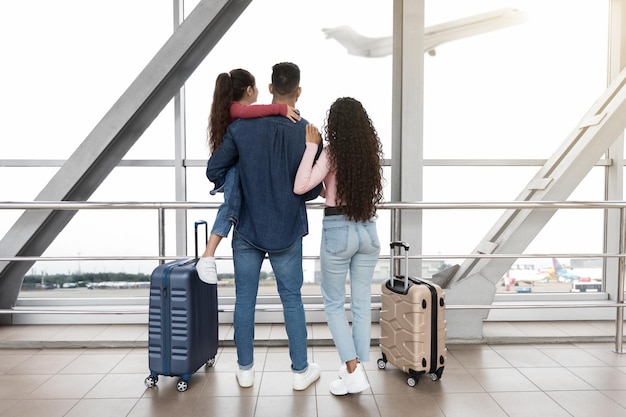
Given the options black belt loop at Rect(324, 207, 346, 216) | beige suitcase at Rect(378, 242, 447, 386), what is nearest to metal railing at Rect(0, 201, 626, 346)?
beige suitcase at Rect(378, 242, 447, 386)

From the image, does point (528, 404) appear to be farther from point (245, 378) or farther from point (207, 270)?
point (207, 270)

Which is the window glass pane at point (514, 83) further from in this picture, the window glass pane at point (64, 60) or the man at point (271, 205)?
the window glass pane at point (64, 60)

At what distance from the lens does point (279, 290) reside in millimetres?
2562

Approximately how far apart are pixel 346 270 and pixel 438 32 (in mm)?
2453

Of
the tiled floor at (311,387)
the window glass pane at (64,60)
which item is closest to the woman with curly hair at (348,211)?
the tiled floor at (311,387)

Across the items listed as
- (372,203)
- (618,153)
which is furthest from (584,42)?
(372,203)

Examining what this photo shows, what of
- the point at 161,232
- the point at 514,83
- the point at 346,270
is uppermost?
the point at 514,83

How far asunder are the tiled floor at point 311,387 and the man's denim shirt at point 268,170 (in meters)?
0.75

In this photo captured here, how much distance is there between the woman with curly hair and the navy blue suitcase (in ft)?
2.14

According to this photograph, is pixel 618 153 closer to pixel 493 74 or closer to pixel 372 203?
pixel 493 74

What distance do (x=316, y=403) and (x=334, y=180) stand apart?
1027 mm

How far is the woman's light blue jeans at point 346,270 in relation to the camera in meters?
2.43

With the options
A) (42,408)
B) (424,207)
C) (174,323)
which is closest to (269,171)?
(174,323)

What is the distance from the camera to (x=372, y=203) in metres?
2.42
